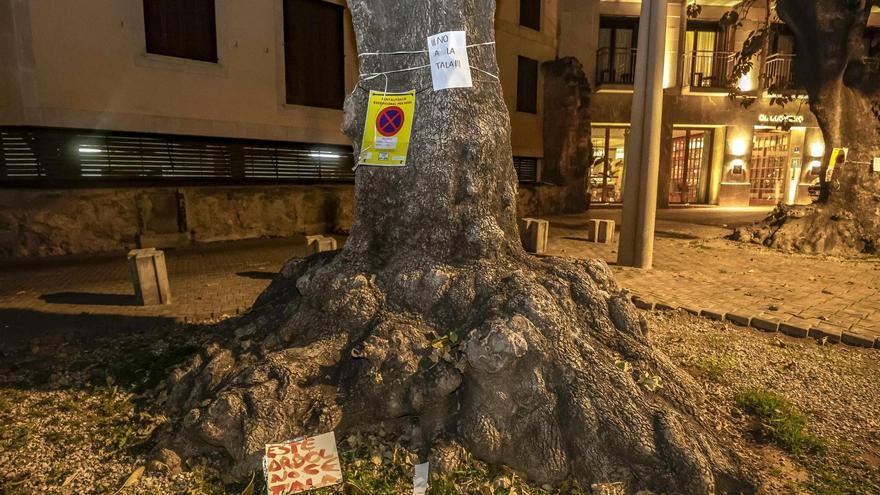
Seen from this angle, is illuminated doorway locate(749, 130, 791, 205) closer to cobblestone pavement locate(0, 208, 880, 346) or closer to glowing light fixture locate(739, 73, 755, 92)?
glowing light fixture locate(739, 73, 755, 92)

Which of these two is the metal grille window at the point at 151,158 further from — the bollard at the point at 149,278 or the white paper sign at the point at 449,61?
the white paper sign at the point at 449,61

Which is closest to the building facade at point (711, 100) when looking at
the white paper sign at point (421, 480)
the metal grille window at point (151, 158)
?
the metal grille window at point (151, 158)

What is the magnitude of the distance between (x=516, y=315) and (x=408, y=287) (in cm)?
73

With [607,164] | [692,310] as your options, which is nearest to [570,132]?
[607,164]

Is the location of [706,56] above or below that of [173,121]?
above

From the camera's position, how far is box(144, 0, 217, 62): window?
9453mm

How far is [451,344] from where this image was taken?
2.86 meters

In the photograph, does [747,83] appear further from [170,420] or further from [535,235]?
[170,420]

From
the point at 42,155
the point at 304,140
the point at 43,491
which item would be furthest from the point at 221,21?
the point at 43,491

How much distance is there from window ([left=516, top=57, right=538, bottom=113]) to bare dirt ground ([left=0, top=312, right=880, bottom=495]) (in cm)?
1443

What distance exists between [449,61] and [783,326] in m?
4.61

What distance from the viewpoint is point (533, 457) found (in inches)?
103

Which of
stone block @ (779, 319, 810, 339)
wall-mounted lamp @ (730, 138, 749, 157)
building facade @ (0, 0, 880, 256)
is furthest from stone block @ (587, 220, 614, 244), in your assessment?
wall-mounted lamp @ (730, 138, 749, 157)

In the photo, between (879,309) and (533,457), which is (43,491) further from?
(879,309)
